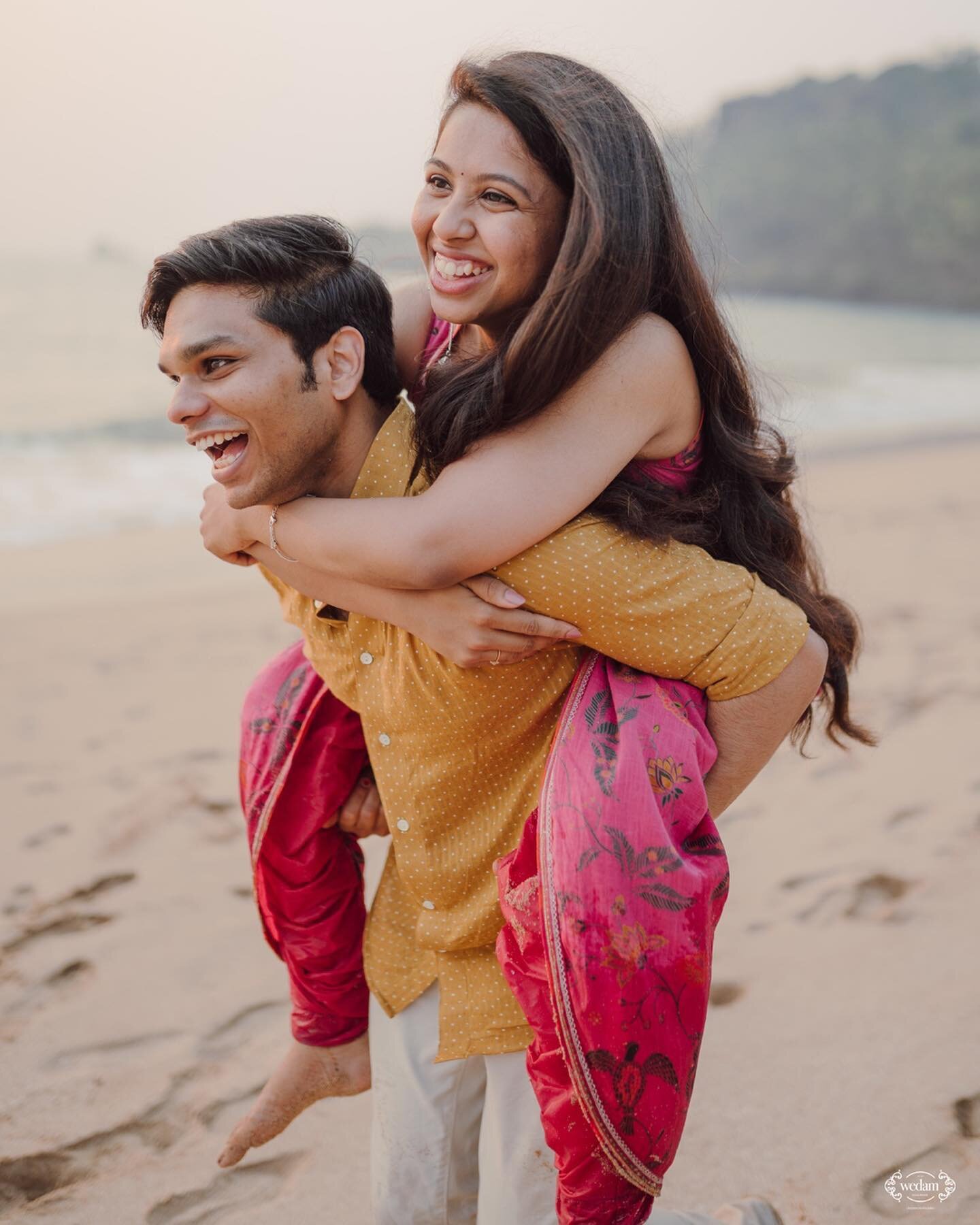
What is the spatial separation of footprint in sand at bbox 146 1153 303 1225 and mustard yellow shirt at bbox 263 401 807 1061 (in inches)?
26.7

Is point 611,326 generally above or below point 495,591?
above

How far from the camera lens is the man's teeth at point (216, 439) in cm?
206

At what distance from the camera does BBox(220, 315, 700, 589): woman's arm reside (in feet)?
6.09

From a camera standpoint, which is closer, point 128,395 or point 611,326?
point 611,326

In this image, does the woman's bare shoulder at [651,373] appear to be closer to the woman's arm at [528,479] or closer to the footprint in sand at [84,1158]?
the woman's arm at [528,479]

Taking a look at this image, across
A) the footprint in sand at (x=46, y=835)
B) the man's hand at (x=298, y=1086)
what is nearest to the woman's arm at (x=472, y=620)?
the man's hand at (x=298, y=1086)

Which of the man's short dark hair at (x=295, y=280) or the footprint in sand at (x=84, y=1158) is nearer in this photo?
the man's short dark hair at (x=295, y=280)

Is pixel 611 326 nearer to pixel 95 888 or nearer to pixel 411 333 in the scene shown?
pixel 411 333

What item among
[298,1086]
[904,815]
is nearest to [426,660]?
[298,1086]

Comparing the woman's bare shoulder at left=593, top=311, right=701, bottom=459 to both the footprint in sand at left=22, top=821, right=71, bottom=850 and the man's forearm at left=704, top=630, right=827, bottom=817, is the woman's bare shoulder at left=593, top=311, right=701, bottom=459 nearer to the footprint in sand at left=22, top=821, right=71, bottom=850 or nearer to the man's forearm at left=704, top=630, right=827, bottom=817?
the man's forearm at left=704, top=630, right=827, bottom=817

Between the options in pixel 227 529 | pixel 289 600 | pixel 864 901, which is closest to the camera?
pixel 227 529

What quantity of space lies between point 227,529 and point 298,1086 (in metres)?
1.21

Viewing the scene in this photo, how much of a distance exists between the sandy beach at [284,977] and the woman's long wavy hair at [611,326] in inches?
50.2

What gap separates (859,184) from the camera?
47562mm
